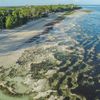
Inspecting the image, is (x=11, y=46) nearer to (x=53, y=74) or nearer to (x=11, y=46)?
(x=11, y=46)

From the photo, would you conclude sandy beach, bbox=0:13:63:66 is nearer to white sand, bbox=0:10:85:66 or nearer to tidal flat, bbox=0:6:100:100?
white sand, bbox=0:10:85:66

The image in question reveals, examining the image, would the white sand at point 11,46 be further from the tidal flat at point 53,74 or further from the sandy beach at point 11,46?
the tidal flat at point 53,74

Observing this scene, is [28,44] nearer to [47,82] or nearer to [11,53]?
[11,53]

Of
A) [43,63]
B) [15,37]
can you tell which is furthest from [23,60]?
[15,37]

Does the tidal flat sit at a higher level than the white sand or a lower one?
higher

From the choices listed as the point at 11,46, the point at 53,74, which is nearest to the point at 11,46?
the point at 11,46

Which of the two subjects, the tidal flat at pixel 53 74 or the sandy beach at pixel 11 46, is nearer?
the tidal flat at pixel 53 74

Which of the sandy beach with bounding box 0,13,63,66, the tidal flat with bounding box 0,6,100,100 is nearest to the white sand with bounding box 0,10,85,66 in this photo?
the sandy beach with bounding box 0,13,63,66

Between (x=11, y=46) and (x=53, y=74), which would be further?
(x=11, y=46)

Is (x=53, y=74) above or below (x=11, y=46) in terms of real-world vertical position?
above

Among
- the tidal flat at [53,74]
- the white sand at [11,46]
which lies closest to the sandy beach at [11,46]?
the white sand at [11,46]

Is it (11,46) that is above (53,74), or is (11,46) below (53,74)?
below

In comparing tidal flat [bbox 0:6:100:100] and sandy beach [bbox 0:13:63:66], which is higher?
tidal flat [bbox 0:6:100:100]

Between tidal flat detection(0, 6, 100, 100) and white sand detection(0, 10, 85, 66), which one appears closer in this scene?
tidal flat detection(0, 6, 100, 100)
